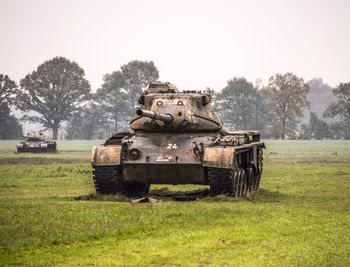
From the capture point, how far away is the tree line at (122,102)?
8412 cm

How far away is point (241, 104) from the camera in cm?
9606

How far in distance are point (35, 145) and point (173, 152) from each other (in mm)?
35534

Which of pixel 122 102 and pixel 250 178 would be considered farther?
pixel 122 102

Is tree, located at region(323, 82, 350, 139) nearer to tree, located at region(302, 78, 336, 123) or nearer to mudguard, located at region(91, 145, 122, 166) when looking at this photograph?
tree, located at region(302, 78, 336, 123)

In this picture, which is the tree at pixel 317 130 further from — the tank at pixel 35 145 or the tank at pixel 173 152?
the tank at pixel 173 152

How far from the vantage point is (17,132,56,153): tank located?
1984 inches

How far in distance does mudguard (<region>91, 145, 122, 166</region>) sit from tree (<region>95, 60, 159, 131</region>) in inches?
2813

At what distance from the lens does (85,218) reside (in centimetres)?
1246

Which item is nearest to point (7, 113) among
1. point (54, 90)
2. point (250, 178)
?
point (54, 90)

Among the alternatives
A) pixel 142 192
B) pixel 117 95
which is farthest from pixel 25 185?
pixel 117 95

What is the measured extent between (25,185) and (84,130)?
72.8 meters

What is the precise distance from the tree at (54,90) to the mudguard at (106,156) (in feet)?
218

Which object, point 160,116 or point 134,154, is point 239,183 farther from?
point 134,154

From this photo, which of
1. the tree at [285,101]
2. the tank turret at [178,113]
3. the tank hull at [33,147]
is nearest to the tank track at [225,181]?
the tank turret at [178,113]
